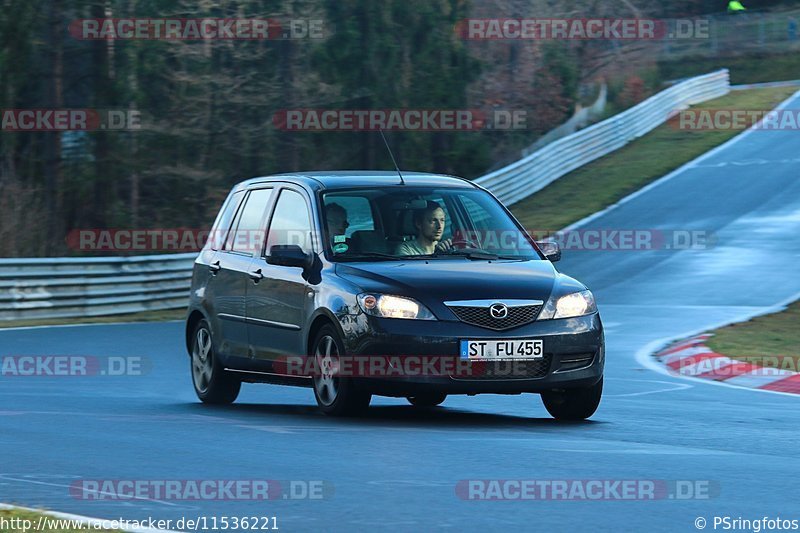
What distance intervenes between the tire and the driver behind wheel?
2.16 metres

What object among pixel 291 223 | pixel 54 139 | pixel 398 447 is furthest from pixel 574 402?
pixel 54 139

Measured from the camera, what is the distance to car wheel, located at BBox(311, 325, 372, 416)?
1009 cm

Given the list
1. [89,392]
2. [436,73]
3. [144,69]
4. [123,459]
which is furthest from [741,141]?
[123,459]

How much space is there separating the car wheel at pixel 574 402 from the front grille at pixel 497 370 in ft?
2.20

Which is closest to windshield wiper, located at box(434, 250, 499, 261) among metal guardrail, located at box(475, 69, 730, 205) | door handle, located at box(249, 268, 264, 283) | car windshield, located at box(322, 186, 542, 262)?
car windshield, located at box(322, 186, 542, 262)

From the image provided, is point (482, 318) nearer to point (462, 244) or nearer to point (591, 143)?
point (462, 244)

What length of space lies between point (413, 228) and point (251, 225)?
1661 mm

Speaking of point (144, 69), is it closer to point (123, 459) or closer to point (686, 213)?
point (686, 213)

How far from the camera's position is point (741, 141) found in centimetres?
4297

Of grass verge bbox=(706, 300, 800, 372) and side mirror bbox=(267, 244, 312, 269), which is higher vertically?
side mirror bbox=(267, 244, 312, 269)

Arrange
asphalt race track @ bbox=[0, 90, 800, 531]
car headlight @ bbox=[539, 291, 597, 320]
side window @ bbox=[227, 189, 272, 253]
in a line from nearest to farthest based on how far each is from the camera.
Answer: asphalt race track @ bbox=[0, 90, 800, 531], car headlight @ bbox=[539, 291, 597, 320], side window @ bbox=[227, 189, 272, 253]

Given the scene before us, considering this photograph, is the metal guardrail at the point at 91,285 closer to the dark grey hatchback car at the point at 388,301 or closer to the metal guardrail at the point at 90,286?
the metal guardrail at the point at 90,286

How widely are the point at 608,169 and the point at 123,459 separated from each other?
103 feet

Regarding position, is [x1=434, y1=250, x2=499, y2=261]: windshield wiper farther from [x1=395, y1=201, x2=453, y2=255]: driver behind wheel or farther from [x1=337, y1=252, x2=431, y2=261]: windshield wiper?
[x1=337, y1=252, x2=431, y2=261]: windshield wiper
